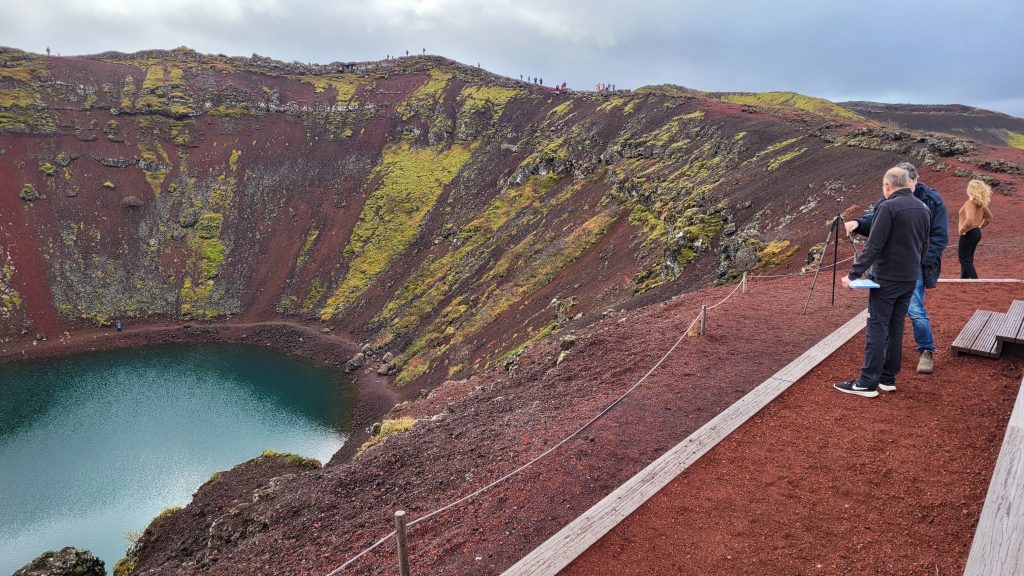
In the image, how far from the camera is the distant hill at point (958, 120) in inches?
2928

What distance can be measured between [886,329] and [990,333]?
228cm

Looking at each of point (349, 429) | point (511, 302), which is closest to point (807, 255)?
point (511, 302)

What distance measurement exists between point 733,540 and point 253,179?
2881 inches

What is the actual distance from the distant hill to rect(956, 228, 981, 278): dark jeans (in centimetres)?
7974

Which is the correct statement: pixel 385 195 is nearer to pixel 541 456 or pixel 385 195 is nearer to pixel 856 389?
pixel 541 456

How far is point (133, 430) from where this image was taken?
33.3 metres

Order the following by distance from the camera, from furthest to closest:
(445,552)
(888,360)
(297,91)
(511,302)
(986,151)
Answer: (297,91)
(511,302)
(986,151)
(888,360)
(445,552)

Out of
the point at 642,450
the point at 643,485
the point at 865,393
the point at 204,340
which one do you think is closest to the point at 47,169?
the point at 204,340

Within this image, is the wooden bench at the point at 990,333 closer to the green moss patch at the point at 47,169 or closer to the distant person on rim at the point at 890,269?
the distant person on rim at the point at 890,269

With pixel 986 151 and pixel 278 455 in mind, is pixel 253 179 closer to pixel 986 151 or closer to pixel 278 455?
pixel 278 455

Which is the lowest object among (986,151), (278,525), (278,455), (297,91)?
(278,455)

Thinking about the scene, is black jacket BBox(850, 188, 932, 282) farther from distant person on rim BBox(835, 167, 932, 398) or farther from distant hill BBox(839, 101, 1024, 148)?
distant hill BBox(839, 101, 1024, 148)

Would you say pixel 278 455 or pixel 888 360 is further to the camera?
pixel 278 455

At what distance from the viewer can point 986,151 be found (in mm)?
24547
